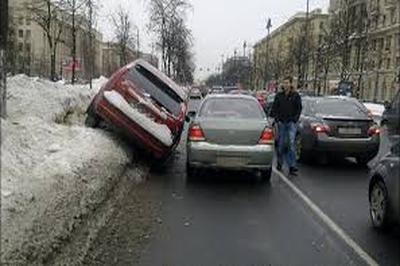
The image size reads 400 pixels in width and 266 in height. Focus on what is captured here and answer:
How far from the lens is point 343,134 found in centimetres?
1380

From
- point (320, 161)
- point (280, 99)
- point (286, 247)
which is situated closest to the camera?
point (286, 247)

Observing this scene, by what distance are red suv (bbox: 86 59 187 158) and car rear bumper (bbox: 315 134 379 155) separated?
9.74 ft

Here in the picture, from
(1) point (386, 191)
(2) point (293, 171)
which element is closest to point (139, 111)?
(2) point (293, 171)

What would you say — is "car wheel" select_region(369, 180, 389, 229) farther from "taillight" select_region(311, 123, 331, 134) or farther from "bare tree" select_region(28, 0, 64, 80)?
"bare tree" select_region(28, 0, 64, 80)

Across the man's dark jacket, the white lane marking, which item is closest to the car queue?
the man's dark jacket

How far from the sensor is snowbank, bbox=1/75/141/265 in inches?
227

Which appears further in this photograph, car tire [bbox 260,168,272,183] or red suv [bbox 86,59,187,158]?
red suv [bbox 86,59,187,158]

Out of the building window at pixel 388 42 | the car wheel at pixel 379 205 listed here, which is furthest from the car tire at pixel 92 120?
the building window at pixel 388 42

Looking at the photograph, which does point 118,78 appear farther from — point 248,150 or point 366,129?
point 366,129

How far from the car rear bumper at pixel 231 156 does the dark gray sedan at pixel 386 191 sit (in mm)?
2992

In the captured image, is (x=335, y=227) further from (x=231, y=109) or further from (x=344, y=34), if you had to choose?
(x=344, y=34)

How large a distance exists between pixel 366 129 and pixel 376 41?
67.0m

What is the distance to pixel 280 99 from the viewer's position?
13188 mm

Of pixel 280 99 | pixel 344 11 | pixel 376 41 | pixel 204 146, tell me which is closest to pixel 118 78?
pixel 204 146
